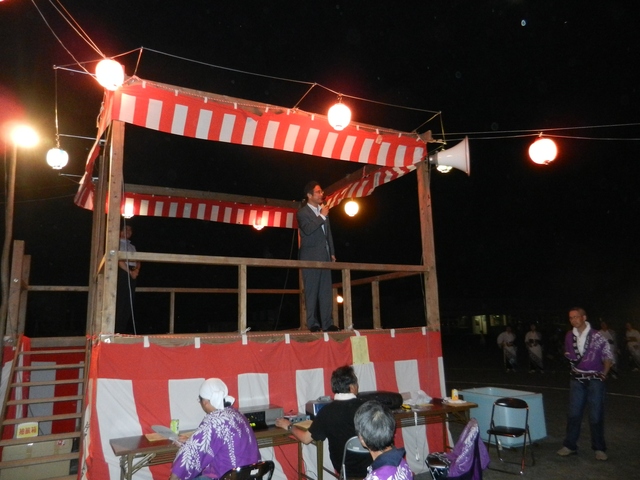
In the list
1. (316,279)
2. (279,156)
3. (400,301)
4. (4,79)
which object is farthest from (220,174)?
(400,301)

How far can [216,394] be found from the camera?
4160 millimetres

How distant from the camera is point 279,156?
1397 centimetres

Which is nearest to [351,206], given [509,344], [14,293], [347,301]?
[347,301]

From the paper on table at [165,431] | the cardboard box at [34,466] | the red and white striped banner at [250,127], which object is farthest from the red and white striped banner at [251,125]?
the cardboard box at [34,466]

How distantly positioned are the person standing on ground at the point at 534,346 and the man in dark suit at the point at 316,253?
1122cm

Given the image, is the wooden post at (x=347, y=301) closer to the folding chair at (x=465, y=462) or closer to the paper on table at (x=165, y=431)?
the folding chair at (x=465, y=462)

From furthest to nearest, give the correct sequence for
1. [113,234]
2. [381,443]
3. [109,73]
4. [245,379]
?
[245,379]
[113,234]
[109,73]
[381,443]

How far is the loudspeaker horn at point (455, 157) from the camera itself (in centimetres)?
739

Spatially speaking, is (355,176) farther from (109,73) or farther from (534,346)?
(534,346)

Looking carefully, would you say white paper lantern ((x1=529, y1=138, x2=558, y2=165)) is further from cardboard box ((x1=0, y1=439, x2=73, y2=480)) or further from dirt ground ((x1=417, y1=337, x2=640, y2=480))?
cardboard box ((x1=0, y1=439, x2=73, y2=480))

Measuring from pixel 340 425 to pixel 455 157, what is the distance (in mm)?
5014

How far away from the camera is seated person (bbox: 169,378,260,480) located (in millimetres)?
3602

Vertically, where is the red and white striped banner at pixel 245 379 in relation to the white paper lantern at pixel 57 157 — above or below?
below

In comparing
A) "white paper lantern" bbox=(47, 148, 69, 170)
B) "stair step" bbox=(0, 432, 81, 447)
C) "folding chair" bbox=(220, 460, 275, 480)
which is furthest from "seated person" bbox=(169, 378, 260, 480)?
"white paper lantern" bbox=(47, 148, 69, 170)
